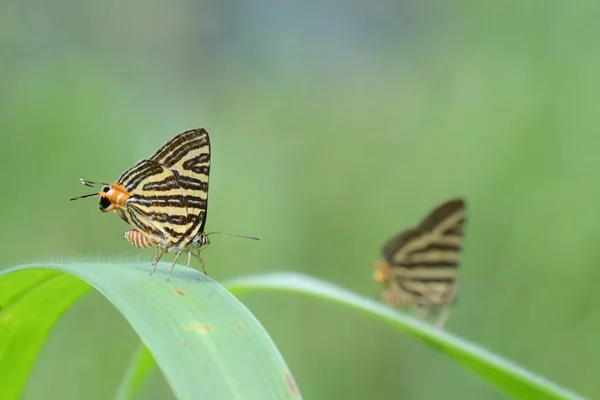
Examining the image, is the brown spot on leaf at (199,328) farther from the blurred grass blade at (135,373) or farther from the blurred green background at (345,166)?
the blurred green background at (345,166)

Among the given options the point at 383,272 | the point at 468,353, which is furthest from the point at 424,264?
the point at 468,353

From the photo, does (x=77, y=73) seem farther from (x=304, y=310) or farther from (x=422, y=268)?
(x=422, y=268)

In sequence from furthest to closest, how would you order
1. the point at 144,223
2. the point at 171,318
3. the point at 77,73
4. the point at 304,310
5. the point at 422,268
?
the point at 77,73 → the point at 304,310 → the point at 422,268 → the point at 144,223 → the point at 171,318

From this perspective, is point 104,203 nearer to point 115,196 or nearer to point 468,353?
point 115,196

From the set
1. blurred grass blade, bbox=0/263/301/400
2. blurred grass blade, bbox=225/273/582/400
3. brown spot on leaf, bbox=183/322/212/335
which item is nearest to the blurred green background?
blurred grass blade, bbox=225/273/582/400

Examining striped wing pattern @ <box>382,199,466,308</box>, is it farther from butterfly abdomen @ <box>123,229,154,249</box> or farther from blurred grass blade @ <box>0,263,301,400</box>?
blurred grass blade @ <box>0,263,301,400</box>

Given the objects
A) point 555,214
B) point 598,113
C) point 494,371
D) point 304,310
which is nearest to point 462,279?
point 555,214
